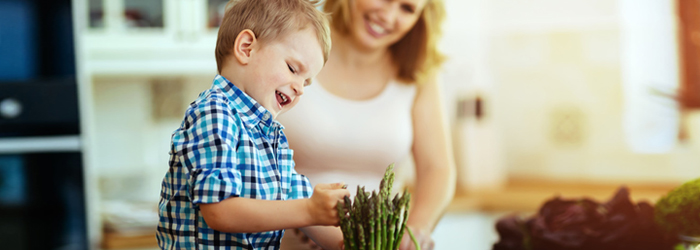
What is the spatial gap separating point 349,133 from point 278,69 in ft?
0.64

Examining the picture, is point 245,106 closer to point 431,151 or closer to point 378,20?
point 378,20

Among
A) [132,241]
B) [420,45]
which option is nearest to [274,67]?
[420,45]

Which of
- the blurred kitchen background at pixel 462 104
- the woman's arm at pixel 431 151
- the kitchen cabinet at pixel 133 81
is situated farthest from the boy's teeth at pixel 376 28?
the kitchen cabinet at pixel 133 81

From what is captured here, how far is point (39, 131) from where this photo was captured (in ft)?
4.48

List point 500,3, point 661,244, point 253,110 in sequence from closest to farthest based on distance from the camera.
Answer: point 253,110
point 661,244
point 500,3

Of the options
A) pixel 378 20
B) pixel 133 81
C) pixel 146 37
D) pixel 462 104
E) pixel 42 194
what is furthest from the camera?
Result: pixel 462 104

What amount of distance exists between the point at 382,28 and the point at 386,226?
197mm

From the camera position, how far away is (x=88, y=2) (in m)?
1.44

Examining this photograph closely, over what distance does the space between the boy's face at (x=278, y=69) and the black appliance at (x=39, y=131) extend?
1.11 meters

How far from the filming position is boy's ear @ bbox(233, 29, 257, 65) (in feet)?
1.28

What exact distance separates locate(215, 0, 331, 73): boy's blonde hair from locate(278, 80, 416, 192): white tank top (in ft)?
0.35

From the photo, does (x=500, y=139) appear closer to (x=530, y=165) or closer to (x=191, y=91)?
(x=530, y=165)

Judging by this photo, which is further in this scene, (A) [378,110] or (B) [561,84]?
(B) [561,84]

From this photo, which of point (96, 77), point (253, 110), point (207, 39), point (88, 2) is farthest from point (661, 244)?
A: point (96, 77)
